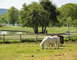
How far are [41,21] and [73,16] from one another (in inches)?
2358

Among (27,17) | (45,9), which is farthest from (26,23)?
(45,9)

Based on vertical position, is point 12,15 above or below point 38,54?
above


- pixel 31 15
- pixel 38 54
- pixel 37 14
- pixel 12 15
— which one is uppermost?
pixel 12 15

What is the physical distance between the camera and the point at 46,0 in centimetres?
4341

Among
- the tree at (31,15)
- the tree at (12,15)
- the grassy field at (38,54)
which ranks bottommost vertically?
the grassy field at (38,54)

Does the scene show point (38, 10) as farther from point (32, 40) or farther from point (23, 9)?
point (32, 40)

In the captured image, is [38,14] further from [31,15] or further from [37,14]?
[31,15]

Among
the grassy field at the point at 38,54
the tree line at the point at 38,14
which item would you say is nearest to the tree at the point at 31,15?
the tree line at the point at 38,14

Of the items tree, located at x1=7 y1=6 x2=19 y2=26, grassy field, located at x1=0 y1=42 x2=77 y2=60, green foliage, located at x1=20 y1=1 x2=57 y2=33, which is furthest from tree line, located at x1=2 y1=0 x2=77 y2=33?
tree, located at x1=7 y1=6 x2=19 y2=26

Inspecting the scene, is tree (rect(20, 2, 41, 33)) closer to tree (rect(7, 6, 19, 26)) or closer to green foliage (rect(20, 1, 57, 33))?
green foliage (rect(20, 1, 57, 33))

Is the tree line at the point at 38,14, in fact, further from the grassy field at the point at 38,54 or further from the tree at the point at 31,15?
the grassy field at the point at 38,54

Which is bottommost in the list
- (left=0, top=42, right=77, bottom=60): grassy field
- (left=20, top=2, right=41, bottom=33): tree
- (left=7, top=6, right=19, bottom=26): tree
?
(left=0, top=42, right=77, bottom=60): grassy field

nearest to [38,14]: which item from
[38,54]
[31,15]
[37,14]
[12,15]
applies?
[37,14]

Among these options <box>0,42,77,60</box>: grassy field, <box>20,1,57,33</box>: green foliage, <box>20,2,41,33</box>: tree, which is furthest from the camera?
<box>20,1,57,33</box>: green foliage
